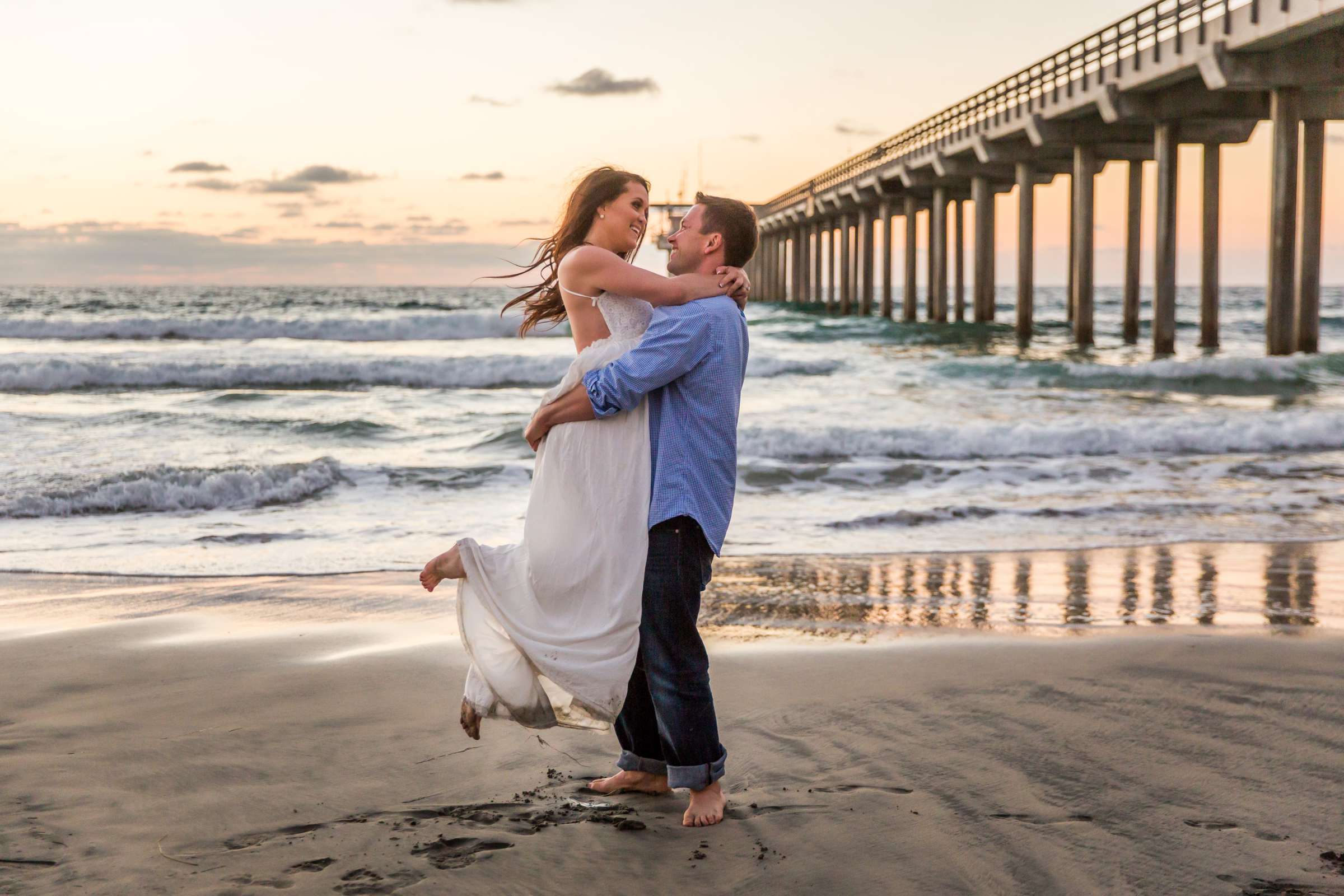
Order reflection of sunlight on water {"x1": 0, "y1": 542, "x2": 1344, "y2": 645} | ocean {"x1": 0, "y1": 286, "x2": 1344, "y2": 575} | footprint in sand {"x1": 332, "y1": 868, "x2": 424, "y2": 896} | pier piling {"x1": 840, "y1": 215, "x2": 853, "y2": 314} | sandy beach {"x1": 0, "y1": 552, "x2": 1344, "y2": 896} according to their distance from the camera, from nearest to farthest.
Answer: footprint in sand {"x1": 332, "y1": 868, "x2": 424, "y2": 896} → sandy beach {"x1": 0, "y1": 552, "x2": 1344, "y2": 896} → reflection of sunlight on water {"x1": 0, "y1": 542, "x2": 1344, "y2": 645} → ocean {"x1": 0, "y1": 286, "x2": 1344, "y2": 575} → pier piling {"x1": 840, "y1": 215, "x2": 853, "y2": 314}

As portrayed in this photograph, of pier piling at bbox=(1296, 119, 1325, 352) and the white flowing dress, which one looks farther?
pier piling at bbox=(1296, 119, 1325, 352)

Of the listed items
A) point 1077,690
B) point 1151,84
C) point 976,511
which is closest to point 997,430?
point 976,511

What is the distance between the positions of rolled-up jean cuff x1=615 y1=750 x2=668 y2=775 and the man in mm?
171

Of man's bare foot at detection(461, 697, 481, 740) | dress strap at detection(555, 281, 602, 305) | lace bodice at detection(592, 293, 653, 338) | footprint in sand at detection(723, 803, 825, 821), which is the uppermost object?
dress strap at detection(555, 281, 602, 305)

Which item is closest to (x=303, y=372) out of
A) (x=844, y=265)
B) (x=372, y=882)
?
(x=372, y=882)

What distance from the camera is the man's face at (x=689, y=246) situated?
8.61ft

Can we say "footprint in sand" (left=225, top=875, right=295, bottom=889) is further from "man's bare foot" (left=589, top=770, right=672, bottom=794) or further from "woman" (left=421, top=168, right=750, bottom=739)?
"man's bare foot" (left=589, top=770, right=672, bottom=794)

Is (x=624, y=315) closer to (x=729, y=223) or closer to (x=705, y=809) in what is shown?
(x=729, y=223)

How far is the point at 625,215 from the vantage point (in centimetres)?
263

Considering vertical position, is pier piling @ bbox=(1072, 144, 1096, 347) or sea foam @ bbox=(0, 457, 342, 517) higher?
pier piling @ bbox=(1072, 144, 1096, 347)

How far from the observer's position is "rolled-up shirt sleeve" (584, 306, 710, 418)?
96.8 inches

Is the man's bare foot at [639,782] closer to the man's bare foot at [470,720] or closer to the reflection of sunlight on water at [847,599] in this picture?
A: the man's bare foot at [470,720]

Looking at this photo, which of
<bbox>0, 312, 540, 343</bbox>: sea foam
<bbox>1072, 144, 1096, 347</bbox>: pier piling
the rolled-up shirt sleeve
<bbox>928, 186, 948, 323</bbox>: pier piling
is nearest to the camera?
the rolled-up shirt sleeve

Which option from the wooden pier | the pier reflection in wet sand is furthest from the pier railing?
the pier reflection in wet sand
